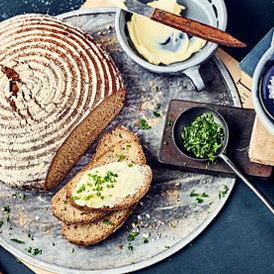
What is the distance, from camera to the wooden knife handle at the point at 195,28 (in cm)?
247

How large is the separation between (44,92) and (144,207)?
3.96 ft

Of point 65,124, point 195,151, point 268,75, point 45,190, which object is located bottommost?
point 45,190

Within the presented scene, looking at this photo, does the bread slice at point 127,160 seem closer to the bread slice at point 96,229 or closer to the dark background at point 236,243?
the bread slice at point 96,229

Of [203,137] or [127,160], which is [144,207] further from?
[203,137]

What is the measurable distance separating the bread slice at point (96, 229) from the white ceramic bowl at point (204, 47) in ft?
3.66

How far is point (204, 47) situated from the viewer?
274 centimetres

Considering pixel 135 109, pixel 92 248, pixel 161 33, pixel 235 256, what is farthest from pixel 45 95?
pixel 235 256

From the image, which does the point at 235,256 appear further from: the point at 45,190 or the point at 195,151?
the point at 45,190

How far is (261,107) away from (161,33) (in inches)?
44.0

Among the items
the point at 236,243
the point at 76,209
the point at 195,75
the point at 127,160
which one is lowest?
the point at 236,243

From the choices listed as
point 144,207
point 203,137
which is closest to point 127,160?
point 144,207

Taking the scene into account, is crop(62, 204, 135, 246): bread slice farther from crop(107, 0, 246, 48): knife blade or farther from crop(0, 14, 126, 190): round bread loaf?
crop(107, 0, 246, 48): knife blade

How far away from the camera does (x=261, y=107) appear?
6.81 ft

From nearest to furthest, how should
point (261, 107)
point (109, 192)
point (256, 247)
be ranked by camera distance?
point (261, 107)
point (109, 192)
point (256, 247)
